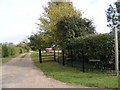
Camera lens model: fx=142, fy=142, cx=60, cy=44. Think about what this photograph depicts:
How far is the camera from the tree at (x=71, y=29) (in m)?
13.2

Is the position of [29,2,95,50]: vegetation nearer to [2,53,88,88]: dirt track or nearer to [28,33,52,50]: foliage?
[28,33,52,50]: foliage

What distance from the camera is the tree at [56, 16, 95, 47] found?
520 inches

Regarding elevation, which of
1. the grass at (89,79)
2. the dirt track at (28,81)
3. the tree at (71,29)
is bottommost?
the dirt track at (28,81)

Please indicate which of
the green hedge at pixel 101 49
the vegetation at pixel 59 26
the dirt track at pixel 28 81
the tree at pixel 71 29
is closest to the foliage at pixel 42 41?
the vegetation at pixel 59 26

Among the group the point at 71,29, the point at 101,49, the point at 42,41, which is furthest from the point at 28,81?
the point at 42,41

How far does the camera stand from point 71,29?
1326 centimetres

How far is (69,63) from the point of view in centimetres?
1238

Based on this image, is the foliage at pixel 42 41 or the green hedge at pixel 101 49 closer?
the green hedge at pixel 101 49

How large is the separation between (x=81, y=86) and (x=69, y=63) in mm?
6805

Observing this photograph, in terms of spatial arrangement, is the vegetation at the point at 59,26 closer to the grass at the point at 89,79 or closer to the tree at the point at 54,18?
the tree at the point at 54,18

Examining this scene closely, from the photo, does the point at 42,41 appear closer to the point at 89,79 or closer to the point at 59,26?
the point at 59,26

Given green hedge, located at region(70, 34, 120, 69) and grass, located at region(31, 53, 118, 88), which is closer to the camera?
grass, located at region(31, 53, 118, 88)

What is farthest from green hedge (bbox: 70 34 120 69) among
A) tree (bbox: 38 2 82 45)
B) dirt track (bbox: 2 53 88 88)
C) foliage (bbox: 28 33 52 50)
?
foliage (bbox: 28 33 52 50)

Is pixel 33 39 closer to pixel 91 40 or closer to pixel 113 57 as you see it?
pixel 91 40
